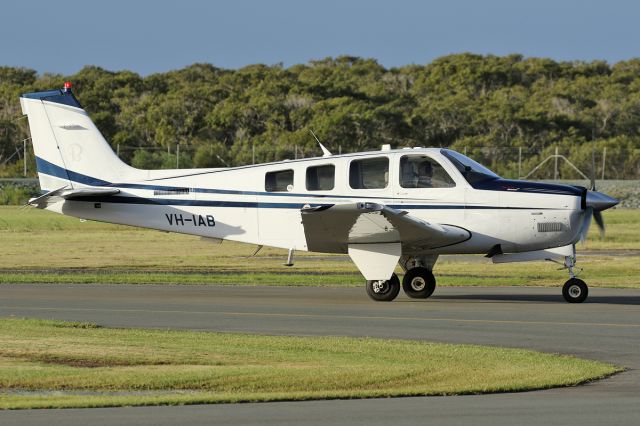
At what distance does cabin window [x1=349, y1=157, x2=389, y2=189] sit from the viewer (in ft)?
63.5

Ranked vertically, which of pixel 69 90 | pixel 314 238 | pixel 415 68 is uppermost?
pixel 415 68

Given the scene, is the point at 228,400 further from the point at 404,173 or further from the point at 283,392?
the point at 404,173

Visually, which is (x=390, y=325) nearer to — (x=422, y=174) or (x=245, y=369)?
(x=422, y=174)

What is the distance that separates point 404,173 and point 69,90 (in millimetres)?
7053

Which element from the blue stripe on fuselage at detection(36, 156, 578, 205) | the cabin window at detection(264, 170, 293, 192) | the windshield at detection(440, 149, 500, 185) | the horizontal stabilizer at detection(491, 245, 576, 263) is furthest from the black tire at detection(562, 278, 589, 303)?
the cabin window at detection(264, 170, 293, 192)

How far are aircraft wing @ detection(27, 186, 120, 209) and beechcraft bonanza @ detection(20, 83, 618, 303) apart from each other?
0.02 meters

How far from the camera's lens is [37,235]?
124ft

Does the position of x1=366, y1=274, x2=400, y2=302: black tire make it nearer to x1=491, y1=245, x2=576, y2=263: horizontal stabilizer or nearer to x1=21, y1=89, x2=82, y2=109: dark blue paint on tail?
x1=491, y1=245, x2=576, y2=263: horizontal stabilizer

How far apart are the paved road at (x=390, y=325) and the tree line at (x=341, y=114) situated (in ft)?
110

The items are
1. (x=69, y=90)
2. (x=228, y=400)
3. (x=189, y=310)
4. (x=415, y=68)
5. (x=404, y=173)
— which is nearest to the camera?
(x=228, y=400)

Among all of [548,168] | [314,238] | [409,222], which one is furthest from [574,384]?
[548,168]

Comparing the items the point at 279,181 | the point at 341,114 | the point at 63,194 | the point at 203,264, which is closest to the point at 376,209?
the point at 279,181

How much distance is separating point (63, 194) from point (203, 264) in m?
8.36

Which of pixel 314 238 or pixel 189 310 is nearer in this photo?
pixel 189 310
